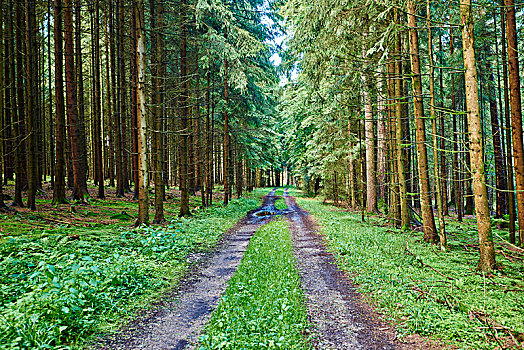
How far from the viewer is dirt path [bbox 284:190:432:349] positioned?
4.08 meters

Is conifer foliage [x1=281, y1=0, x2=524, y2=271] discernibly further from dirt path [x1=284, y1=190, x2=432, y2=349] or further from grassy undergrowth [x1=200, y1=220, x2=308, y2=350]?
grassy undergrowth [x1=200, y1=220, x2=308, y2=350]

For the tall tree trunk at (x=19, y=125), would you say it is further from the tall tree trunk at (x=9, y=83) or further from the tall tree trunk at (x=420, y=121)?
the tall tree trunk at (x=420, y=121)

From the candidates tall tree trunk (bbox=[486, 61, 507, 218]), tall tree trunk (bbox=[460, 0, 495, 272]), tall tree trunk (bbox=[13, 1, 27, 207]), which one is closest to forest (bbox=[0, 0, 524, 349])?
tall tree trunk (bbox=[460, 0, 495, 272])

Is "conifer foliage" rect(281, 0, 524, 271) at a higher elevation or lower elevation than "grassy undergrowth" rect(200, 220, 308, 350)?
higher

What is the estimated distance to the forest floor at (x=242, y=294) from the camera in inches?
159

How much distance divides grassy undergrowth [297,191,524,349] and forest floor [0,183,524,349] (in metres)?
0.03

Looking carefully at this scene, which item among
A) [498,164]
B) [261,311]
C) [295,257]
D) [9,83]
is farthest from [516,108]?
[9,83]

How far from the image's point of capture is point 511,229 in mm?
9312

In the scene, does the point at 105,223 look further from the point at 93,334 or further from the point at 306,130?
the point at 306,130

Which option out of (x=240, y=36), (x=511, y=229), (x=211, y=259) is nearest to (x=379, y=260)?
(x=211, y=259)

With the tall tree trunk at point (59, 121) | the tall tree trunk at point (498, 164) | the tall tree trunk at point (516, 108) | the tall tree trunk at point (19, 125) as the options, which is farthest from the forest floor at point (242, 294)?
the tall tree trunk at point (498, 164)

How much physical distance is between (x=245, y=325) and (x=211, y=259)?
13.6 feet

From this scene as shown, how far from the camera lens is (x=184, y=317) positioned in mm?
4836

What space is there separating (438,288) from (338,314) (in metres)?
2.14
